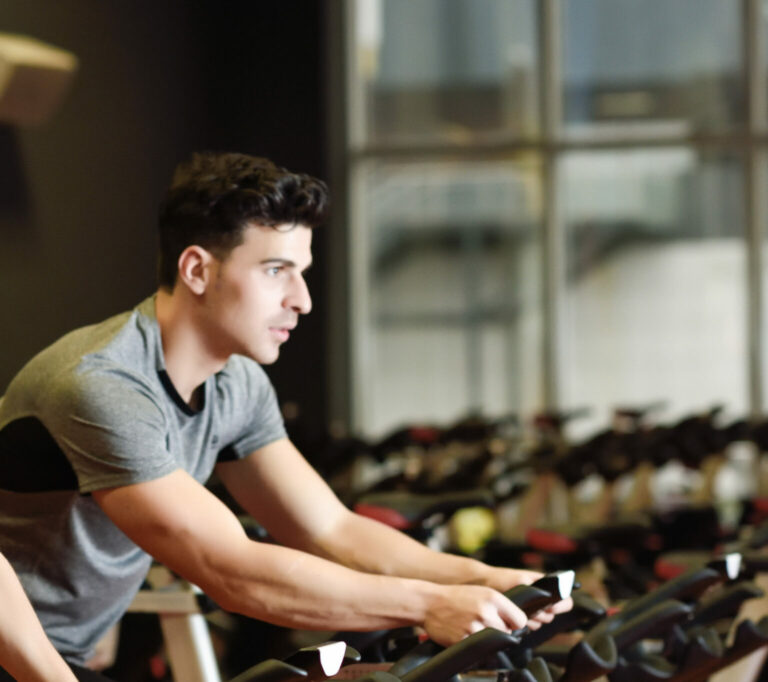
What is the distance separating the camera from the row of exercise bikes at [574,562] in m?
1.54

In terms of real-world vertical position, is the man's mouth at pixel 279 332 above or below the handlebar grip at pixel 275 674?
above

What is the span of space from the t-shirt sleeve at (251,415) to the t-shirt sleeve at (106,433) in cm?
31

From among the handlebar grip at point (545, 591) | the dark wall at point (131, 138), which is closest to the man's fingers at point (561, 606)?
the handlebar grip at point (545, 591)

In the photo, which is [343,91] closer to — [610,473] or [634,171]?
[634,171]

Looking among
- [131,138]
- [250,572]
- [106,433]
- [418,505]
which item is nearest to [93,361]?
[106,433]

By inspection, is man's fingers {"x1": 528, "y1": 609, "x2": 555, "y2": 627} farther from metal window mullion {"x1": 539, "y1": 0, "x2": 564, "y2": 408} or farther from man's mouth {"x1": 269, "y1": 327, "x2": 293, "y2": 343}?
metal window mullion {"x1": 539, "y1": 0, "x2": 564, "y2": 408}

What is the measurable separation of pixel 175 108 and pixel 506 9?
6.71ft

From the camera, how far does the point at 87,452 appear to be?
159cm

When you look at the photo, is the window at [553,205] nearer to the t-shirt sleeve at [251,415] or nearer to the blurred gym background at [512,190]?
the blurred gym background at [512,190]

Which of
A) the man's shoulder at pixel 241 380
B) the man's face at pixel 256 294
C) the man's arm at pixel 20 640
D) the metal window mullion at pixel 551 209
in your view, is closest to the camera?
the man's arm at pixel 20 640

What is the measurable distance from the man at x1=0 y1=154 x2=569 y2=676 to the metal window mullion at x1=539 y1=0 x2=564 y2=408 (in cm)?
509

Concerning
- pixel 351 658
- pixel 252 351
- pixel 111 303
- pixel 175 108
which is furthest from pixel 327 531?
pixel 175 108

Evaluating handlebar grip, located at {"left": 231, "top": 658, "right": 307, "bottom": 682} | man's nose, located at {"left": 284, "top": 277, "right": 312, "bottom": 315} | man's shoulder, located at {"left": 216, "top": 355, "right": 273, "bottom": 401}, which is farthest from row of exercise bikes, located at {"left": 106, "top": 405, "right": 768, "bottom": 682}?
man's nose, located at {"left": 284, "top": 277, "right": 312, "bottom": 315}

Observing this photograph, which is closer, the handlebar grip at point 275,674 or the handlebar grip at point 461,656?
the handlebar grip at point 275,674
